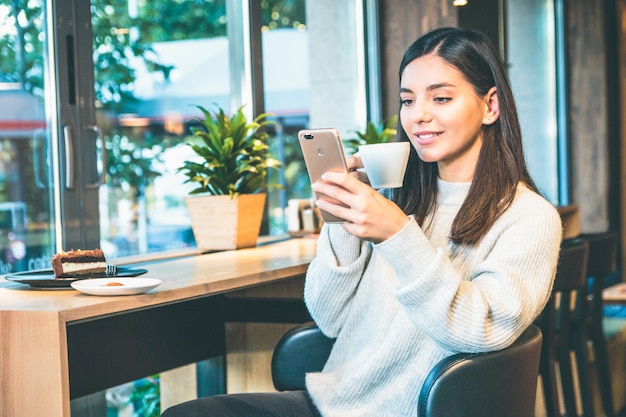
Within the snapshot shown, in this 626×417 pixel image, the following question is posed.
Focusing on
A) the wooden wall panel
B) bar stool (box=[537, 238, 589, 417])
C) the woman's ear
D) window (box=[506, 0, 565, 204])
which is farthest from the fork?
the wooden wall panel

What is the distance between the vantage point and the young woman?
65.9 inches

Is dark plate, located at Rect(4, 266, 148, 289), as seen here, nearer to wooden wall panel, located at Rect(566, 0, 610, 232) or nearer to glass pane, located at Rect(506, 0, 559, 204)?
glass pane, located at Rect(506, 0, 559, 204)

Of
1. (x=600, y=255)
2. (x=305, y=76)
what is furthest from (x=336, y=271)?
(x=305, y=76)

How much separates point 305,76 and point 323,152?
10.2 feet

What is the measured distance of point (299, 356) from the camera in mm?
2207

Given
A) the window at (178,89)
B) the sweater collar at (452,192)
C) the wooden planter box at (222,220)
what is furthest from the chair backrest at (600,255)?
the sweater collar at (452,192)

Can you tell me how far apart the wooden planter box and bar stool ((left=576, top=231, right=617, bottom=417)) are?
5.28 feet

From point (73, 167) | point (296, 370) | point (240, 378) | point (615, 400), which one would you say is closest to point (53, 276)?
point (296, 370)

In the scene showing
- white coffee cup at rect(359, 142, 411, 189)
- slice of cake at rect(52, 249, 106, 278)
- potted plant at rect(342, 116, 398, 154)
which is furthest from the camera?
potted plant at rect(342, 116, 398, 154)

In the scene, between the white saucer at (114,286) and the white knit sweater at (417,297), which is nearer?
the white knit sweater at (417,297)

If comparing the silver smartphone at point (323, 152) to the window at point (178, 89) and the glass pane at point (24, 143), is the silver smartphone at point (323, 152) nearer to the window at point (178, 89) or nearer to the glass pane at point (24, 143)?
the glass pane at point (24, 143)

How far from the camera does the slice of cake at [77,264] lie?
2113 mm

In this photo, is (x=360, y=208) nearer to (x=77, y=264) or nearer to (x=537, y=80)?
(x=77, y=264)

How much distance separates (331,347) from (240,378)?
3.34ft
